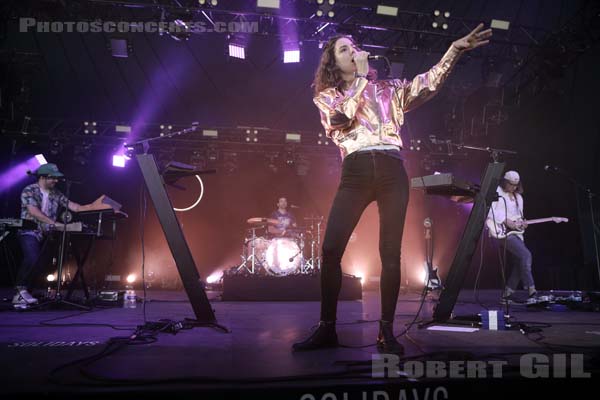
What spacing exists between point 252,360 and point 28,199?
518cm

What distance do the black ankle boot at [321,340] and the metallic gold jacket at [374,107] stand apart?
1.12 m

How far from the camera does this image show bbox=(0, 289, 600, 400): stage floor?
166cm

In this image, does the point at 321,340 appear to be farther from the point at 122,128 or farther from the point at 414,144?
the point at 414,144

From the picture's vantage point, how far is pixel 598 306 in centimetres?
541

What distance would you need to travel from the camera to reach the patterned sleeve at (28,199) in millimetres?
5809

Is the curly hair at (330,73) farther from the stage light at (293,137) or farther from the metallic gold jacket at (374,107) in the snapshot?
the stage light at (293,137)

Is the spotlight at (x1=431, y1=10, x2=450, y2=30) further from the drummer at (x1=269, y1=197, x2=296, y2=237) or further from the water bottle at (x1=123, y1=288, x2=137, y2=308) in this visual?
the water bottle at (x1=123, y1=288, x2=137, y2=308)

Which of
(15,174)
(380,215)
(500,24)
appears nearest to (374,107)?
(380,215)

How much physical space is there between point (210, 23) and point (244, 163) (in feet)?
16.0

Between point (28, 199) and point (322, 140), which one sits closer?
point (28, 199)

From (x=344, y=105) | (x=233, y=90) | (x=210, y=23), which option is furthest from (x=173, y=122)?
(x=344, y=105)

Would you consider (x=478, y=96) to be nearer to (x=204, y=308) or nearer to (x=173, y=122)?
(x=173, y=122)

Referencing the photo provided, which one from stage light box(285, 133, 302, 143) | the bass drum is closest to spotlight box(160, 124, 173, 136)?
stage light box(285, 133, 302, 143)

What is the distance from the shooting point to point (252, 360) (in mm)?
2150
